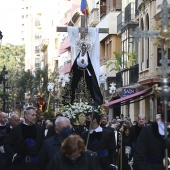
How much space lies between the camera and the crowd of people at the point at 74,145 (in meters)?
7.90

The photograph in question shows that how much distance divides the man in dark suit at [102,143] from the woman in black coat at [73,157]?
191 inches

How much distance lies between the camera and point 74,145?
304 inches

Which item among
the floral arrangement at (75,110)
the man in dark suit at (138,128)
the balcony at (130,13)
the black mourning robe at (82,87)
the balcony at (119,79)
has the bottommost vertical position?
the man in dark suit at (138,128)

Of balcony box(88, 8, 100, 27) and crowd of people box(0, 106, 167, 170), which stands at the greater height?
balcony box(88, 8, 100, 27)

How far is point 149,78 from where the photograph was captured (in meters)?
32.5

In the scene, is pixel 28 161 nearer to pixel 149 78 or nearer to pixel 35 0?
pixel 149 78

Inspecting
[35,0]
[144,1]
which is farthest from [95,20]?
[35,0]

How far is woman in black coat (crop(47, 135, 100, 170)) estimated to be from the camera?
773 cm

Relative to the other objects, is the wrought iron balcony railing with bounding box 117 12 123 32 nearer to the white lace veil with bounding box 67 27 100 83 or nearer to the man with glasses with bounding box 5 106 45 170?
the white lace veil with bounding box 67 27 100 83

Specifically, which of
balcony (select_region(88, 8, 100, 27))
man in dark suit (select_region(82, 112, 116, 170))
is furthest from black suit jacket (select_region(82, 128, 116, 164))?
balcony (select_region(88, 8, 100, 27))

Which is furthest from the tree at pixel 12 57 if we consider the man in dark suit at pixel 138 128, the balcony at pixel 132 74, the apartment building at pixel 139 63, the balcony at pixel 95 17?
the man in dark suit at pixel 138 128

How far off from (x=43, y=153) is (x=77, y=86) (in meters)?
10.5

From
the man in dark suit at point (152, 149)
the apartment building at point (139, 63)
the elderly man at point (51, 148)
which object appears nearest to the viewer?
the man in dark suit at point (152, 149)

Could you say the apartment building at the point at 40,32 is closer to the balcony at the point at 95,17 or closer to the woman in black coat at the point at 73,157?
the balcony at the point at 95,17
